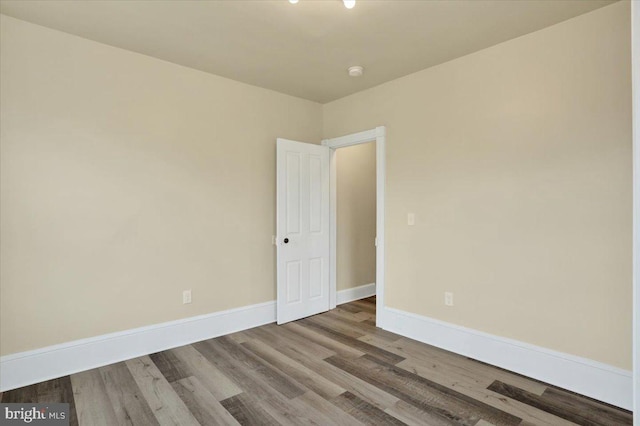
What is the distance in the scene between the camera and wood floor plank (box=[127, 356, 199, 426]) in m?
2.07

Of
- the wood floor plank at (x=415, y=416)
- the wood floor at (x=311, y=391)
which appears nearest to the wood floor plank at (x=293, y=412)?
the wood floor at (x=311, y=391)

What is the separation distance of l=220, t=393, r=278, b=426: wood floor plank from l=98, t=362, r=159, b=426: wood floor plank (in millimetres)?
447

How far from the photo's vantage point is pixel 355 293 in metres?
4.72

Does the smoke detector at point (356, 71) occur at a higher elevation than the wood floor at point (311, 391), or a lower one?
higher

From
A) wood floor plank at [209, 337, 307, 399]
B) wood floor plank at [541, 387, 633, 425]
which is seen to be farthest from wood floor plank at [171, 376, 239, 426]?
wood floor plank at [541, 387, 633, 425]

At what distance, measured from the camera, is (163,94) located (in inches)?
121

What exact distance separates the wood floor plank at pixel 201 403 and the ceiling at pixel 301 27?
2.66 meters

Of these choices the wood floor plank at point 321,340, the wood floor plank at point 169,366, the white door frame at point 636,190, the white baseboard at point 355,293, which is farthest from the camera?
the white baseboard at point 355,293

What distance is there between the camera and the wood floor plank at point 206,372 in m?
2.38

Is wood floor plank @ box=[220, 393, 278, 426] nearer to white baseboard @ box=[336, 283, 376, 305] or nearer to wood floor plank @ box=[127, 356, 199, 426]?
wood floor plank @ box=[127, 356, 199, 426]

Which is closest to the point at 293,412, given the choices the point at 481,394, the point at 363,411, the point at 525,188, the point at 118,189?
the point at 363,411

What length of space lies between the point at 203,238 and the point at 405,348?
2.22 metres

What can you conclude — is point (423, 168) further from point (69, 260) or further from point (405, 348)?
point (69, 260)

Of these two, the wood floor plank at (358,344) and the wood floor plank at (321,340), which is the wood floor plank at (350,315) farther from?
the wood floor plank at (321,340)
